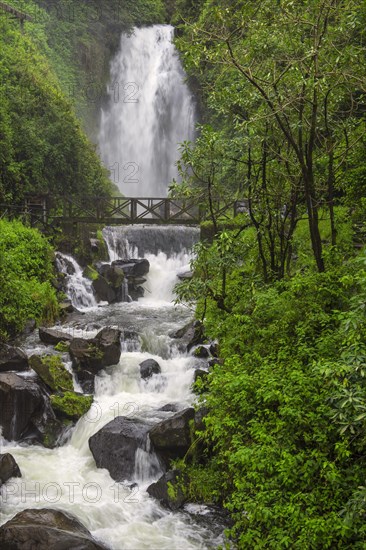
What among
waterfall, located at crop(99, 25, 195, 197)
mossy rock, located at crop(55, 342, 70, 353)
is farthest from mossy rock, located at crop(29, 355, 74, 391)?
waterfall, located at crop(99, 25, 195, 197)

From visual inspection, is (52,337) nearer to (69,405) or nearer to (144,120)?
(69,405)

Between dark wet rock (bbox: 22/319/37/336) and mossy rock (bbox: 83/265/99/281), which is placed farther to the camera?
mossy rock (bbox: 83/265/99/281)

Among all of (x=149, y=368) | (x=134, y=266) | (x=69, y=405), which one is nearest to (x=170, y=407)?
(x=149, y=368)

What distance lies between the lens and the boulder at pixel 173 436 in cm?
968

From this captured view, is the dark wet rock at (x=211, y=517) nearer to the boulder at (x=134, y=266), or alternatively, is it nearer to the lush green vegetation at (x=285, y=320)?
the lush green vegetation at (x=285, y=320)

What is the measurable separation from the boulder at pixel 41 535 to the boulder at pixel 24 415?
3394 mm

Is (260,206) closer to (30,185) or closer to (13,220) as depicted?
(13,220)

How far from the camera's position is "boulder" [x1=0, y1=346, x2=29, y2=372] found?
40.4 feet

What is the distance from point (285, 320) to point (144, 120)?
1201 inches

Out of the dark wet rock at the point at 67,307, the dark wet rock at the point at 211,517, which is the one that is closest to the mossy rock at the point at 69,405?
the dark wet rock at the point at 211,517

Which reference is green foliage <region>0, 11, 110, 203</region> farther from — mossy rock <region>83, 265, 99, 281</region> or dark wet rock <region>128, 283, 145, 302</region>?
dark wet rock <region>128, 283, 145, 302</region>

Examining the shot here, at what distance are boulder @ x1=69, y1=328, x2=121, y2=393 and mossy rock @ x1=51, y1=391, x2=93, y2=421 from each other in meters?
0.81

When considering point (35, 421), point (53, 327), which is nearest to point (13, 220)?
point (53, 327)

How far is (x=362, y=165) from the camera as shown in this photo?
Result: 11219 mm
